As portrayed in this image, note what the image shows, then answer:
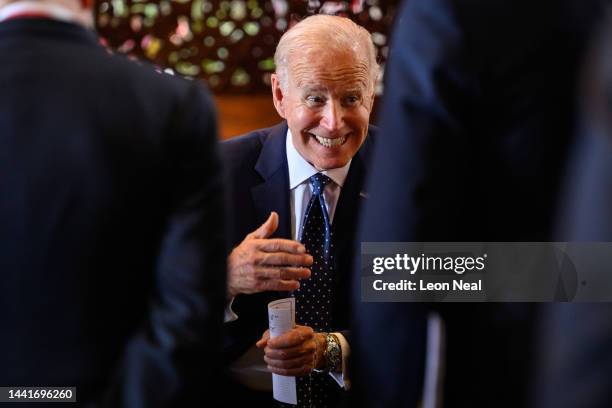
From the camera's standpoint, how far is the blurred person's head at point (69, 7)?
114 cm

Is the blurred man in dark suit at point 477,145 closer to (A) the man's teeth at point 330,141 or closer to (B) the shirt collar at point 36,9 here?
(B) the shirt collar at point 36,9

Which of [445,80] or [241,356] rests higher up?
[445,80]

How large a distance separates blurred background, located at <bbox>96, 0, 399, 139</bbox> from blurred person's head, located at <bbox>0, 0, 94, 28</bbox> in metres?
4.53

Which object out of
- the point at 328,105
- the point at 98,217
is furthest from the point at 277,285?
the point at 98,217

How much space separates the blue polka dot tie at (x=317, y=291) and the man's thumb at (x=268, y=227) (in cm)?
15

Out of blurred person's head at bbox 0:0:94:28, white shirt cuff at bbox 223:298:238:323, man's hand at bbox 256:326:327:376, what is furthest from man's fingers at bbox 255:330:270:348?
blurred person's head at bbox 0:0:94:28

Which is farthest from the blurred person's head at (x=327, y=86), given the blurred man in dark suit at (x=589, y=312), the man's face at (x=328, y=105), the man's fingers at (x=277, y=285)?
the blurred man in dark suit at (x=589, y=312)

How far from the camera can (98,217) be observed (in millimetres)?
1121

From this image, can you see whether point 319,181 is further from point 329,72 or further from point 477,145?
point 477,145

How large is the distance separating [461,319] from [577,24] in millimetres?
419

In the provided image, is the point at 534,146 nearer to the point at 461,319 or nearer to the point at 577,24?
the point at 577,24

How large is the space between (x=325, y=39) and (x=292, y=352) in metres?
0.76

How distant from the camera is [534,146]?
105cm

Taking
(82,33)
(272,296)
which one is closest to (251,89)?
(272,296)
